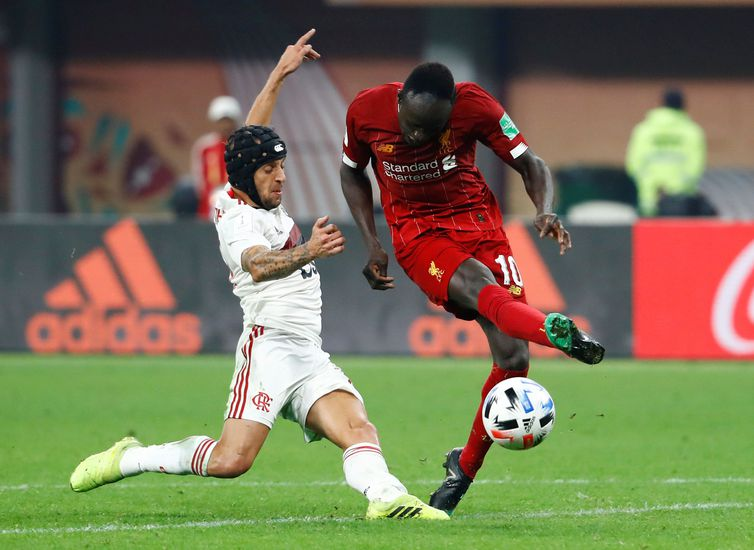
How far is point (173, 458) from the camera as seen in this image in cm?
681

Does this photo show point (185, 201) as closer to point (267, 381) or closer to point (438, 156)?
point (438, 156)

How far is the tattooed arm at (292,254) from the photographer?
5926mm

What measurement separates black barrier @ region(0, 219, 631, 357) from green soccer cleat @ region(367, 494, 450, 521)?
7.86m

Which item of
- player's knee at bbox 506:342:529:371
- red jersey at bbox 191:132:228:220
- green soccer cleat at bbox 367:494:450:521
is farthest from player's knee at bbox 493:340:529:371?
red jersey at bbox 191:132:228:220

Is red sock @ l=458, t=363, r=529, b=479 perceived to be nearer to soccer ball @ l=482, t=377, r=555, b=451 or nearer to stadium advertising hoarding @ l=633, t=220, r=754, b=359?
soccer ball @ l=482, t=377, r=555, b=451

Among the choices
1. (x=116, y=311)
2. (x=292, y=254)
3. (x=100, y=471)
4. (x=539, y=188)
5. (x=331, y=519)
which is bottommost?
(x=116, y=311)

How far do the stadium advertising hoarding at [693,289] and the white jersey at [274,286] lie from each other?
24.7 feet

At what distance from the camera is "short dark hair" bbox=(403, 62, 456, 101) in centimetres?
666

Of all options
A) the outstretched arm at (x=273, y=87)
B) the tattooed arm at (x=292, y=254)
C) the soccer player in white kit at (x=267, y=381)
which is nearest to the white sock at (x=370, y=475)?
the soccer player in white kit at (x=267, y=381)

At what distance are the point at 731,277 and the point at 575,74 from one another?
951cm

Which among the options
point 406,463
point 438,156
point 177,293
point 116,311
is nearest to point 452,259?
point 438,156

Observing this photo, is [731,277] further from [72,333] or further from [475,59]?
[475,59]

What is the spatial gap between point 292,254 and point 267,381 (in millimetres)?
856

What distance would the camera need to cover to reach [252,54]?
907 inches
